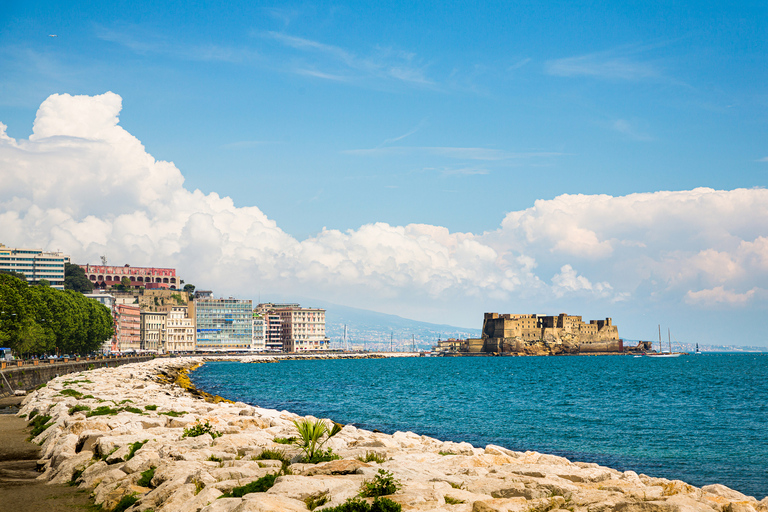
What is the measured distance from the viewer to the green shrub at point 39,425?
25.7 metres

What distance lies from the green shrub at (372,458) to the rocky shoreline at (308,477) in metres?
0.06

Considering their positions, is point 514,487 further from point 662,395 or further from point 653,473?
point 662,395

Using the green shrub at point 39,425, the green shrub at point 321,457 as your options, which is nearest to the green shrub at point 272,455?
the green shrub at point 321,457

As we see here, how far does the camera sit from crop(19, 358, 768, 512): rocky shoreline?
38.6ft

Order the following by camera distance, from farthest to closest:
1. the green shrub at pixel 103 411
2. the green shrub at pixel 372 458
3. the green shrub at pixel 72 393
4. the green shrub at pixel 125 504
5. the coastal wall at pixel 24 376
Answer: the coastal wall at pixel 24 376
the green shrub at pixel 72 393
the green shrub at pixel 103 411
the green shrub at pixel 372 458
the green shrub at pixel 125 504

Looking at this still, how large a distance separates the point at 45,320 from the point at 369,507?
91246 millimetres

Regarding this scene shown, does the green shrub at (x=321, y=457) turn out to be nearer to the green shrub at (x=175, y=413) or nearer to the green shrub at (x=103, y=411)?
the green shrub at (x=175, y=413)

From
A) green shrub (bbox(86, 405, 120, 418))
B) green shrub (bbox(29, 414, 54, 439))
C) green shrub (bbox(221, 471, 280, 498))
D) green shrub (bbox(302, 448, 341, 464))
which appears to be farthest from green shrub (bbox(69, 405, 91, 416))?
green shrub (bbox(221, 471, 280, 498))

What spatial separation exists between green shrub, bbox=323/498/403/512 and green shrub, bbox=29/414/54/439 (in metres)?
18.8

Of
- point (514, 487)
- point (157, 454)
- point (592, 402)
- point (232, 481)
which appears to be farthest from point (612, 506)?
point (592, 402)

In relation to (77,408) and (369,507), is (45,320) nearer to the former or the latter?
(77,408)

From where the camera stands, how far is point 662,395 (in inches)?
2499

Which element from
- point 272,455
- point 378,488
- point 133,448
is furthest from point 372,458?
point 133,448

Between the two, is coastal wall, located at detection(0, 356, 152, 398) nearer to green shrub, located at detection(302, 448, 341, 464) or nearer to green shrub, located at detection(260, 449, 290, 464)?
green shrub, located at detection(260, 449, 290, 464)
